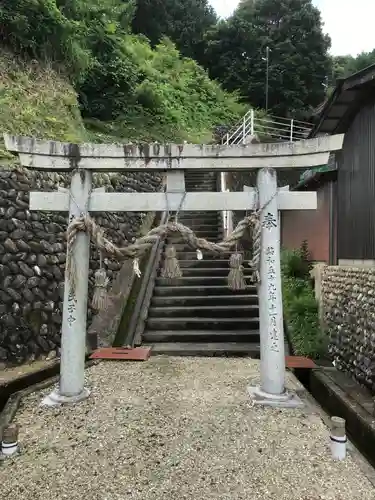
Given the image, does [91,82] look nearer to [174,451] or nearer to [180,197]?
[180,197]

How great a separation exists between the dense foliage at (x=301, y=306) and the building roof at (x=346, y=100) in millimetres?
3463

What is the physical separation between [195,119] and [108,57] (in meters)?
7.80

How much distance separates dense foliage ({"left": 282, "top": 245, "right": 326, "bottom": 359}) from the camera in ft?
25.2

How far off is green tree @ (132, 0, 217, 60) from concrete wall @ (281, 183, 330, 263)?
72.2 feet

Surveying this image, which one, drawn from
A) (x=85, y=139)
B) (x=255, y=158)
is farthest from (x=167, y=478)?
(x=85, y=139)

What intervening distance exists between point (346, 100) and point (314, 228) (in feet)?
12.8

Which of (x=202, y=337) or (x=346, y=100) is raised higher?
(x=346, y=100)

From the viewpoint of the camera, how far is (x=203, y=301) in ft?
29.9

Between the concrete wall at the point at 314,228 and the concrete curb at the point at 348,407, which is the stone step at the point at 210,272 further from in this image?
the concrete curb at the point at 348,407

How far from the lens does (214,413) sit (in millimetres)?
4641

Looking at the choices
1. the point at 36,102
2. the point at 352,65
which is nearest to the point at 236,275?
the point at 36,102

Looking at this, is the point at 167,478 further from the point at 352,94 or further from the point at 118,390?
the point at 352,94

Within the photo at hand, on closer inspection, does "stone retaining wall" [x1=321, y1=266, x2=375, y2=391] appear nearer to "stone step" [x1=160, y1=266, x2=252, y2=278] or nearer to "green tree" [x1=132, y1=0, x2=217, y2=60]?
"stone step" [x1=160, y1=266, x2=252, y2=278]

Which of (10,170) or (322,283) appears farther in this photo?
(322,283)
